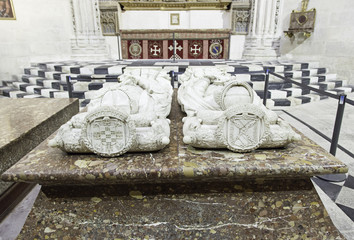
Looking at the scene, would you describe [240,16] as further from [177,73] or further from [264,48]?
[177,73]

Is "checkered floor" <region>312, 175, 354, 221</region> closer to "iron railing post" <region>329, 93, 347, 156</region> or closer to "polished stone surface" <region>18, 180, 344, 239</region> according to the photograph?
"iron railing post" <region>329, 93, 347, 156</region>

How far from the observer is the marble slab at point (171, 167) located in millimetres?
1080

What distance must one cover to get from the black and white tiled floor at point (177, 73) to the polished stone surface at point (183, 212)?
2859 millimetres

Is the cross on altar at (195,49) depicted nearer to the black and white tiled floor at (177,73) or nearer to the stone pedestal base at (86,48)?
the black and white tiled floor at (177,73)

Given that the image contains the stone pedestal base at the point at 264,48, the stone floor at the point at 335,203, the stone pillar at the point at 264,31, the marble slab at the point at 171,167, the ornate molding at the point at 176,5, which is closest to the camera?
the marble slab at the point at 171,167

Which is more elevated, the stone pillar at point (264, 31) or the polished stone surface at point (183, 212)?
the stone pillar at point (264, 31)

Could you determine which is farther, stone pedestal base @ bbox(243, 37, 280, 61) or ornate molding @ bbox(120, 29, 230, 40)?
ornate molding @ bbox(120, 29, 230, 40)

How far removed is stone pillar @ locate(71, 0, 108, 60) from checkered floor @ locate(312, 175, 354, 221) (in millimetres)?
6244

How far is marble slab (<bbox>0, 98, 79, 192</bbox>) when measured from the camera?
1.59 metres

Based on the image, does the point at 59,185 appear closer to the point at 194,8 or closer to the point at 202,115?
the point at 202,115

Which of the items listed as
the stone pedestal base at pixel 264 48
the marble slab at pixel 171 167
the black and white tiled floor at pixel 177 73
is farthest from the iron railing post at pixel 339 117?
the stone pedestal base at pixel 264 48

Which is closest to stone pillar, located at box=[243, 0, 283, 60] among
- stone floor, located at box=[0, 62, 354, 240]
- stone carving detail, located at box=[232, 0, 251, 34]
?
stone carving detail, located at box=[232, 0, 251, 34]

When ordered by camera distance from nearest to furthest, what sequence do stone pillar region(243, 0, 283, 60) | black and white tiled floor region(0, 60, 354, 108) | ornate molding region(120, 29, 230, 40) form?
black and white tiled floor region(0, 60, 354, 108), stone pillar region(243, 0, 283, 60), ornate molding region(120, 29, 230, 40)

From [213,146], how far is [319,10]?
5.59 m
